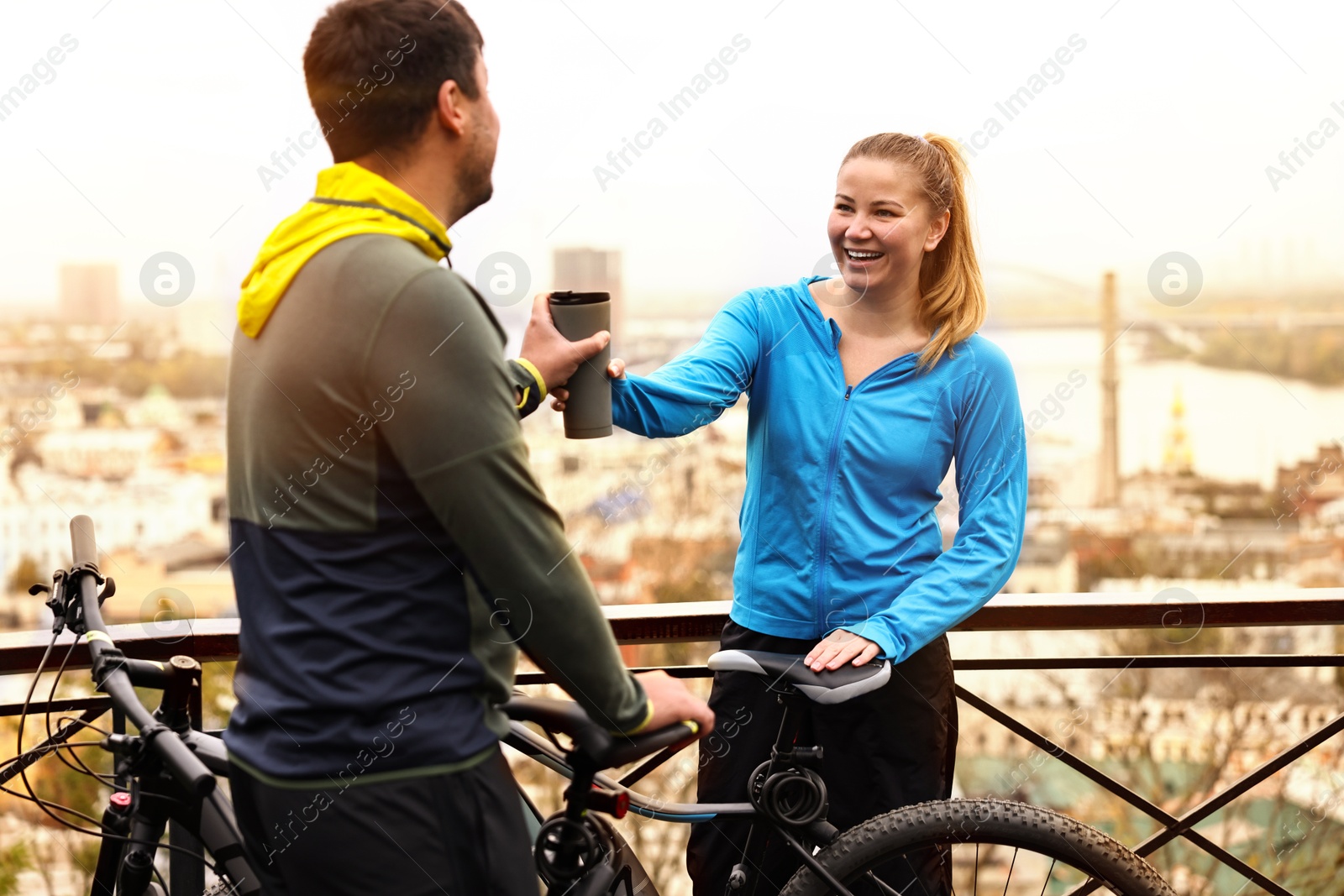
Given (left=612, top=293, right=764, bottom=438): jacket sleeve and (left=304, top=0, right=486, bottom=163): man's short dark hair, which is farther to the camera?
(left=612, top=293, right=764, bottom=438): jacket sleeve

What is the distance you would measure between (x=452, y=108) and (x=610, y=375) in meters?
0.58

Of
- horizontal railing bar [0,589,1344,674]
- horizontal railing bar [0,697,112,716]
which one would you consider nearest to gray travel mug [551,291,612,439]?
horizontal railing bar [0,589,1344,674]

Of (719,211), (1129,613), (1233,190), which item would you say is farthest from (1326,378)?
(1129,613)

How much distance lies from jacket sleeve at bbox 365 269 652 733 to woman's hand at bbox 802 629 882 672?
20.6 inches

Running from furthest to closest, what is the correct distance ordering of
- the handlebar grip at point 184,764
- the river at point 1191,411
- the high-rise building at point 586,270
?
the river at point 1191,411, the high-rise building at point 586,270, the handlebar grip at point 184,764

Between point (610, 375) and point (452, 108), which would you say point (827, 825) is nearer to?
point (610, 375)

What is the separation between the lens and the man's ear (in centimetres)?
116

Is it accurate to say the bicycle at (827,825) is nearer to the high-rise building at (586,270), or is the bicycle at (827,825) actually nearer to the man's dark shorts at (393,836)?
the man's dark shorts at (393,836)

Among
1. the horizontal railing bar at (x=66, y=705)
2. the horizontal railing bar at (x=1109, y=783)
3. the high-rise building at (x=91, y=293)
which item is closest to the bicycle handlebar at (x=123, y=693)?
the horizontal railing bar at (x=66, y=705)

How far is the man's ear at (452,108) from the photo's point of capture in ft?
3.81

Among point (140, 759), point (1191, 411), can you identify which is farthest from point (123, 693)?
point (1191, 411)

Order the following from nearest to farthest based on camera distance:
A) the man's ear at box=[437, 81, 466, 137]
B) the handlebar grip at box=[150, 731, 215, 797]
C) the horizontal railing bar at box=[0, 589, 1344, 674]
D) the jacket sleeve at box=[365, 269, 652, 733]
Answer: the jacket sleeve at box=[365, 269, 652, 733] < the man's ear at box=[437, 81, 466, 137] < the handlebar grip at box=[150, 731, 215, 797] < the horizontal railing bar at box=[0, 589, 1344, 674]

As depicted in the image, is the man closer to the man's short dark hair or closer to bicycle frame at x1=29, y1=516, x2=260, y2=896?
the man's short dark hair

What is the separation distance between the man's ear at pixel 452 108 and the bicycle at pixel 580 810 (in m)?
0.63
